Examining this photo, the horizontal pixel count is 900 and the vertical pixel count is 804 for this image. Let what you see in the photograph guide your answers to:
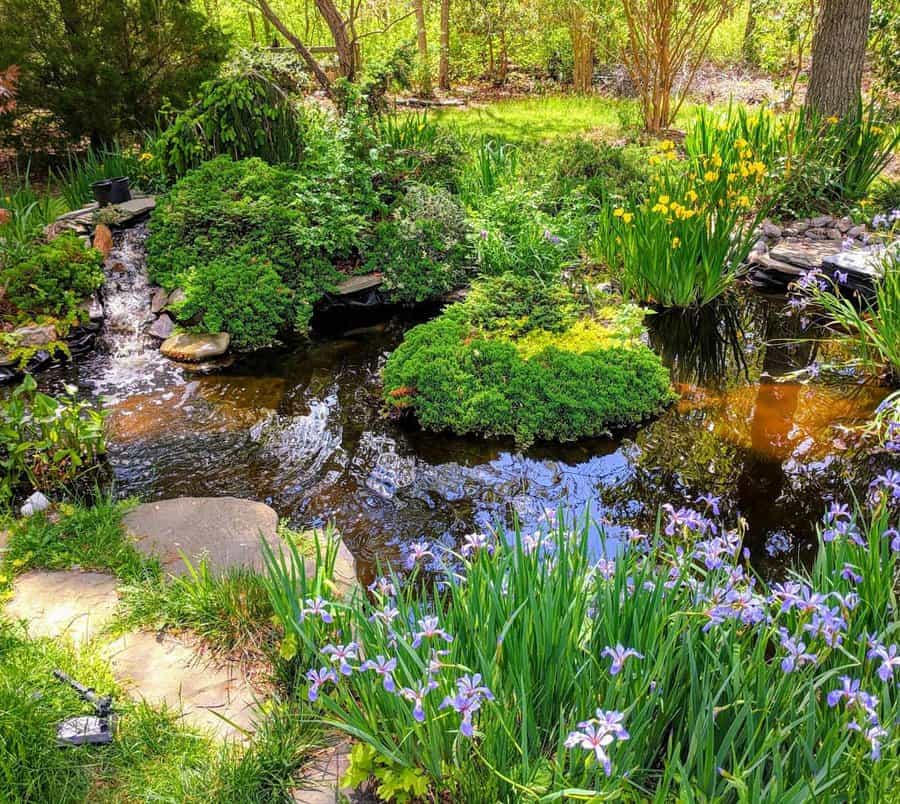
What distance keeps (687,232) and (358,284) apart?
2548 millimetres

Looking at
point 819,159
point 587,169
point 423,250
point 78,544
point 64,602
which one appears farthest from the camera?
point 587,169

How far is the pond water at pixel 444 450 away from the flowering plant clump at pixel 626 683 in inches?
51.9

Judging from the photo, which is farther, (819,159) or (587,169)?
(587,169)

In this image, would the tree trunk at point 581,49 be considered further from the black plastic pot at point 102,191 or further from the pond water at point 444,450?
the pond water at point 444,450

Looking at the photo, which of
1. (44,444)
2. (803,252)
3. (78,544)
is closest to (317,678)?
(78,544)

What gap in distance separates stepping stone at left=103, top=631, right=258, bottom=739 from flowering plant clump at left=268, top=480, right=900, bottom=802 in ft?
1.74

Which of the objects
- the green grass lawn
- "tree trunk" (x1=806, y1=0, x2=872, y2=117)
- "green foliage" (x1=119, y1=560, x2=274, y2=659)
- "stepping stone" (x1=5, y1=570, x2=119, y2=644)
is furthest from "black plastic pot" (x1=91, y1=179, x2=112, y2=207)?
"tree trunk" (x1=806, y1=0, x2=872, y2=117)

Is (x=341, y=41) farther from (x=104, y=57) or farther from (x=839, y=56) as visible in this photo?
(x=839, y=56)

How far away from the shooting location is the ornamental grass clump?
5348 mm

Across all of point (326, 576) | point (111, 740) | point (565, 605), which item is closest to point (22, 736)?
point (111, 740)

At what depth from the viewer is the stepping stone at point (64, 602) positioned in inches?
111

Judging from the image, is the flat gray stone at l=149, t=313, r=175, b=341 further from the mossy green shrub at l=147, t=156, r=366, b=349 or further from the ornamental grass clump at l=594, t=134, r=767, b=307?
the ornamental grass clump at l=594, t=134, r=767, b=307

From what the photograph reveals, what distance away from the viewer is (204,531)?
340 centimetres

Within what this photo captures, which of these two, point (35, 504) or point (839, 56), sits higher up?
point (839, 56)
